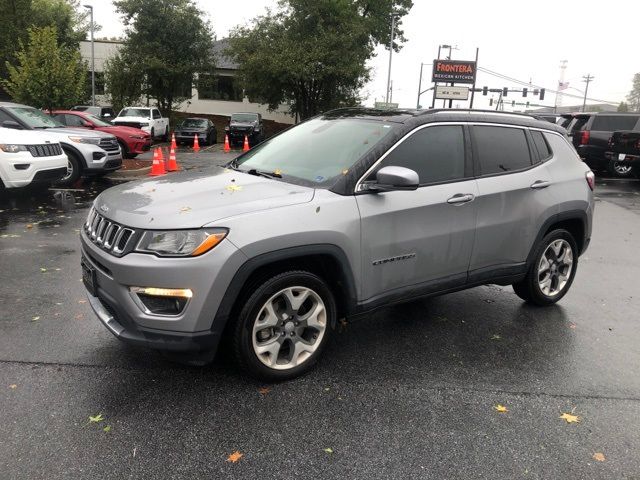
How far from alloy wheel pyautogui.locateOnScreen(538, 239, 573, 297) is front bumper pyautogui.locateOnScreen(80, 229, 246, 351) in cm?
317

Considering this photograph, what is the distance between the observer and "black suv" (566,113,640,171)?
16078 millimetres

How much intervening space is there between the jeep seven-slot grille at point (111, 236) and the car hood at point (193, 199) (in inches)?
1.8

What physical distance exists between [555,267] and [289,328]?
292cm

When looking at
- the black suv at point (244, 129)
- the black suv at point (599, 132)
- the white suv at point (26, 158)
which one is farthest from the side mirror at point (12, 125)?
the black suv at point (244, 129)

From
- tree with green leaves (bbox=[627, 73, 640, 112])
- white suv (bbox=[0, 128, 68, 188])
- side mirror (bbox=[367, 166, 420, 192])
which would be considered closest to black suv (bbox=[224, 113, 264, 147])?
white suv (bbox=[0, 128, 68, 188])

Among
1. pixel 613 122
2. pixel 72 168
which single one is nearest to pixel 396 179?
pixel 72 168

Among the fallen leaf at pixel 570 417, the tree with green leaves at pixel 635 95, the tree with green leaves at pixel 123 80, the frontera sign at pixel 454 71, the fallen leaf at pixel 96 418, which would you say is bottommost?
the fallen leaf at pixel 96 418

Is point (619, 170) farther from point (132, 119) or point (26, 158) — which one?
point (132, 119)

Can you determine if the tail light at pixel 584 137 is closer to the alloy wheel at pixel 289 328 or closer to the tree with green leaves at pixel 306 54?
the alloy wheel at pixel 289 328

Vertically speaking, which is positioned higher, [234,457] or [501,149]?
[501,149]

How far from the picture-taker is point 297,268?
340 cm

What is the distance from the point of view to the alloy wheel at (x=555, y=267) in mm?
4910

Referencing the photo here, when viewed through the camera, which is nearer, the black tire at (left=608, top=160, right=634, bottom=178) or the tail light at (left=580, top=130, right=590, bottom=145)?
the black tire at (left=608, top=160, right=634, bottom=178)

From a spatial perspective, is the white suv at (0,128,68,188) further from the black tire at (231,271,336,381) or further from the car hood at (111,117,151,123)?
the car hood at (111,117,151,123)
